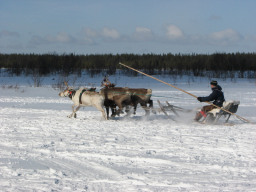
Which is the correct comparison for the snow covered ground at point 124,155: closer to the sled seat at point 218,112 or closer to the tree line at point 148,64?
the sled seat at point 218,112

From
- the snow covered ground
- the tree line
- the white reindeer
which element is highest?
the tree line

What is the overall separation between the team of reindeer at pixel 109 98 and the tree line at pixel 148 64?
25.0 meters

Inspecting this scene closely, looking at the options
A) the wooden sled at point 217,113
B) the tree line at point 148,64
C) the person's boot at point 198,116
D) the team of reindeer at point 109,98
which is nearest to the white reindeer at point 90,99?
the team of reindeer at point 109,98

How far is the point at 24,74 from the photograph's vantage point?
35.7 meters

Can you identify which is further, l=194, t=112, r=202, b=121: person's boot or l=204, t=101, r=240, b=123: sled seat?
l=194, t=112, r=202, b=121: person's boot

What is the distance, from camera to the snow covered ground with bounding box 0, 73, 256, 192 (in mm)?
4730

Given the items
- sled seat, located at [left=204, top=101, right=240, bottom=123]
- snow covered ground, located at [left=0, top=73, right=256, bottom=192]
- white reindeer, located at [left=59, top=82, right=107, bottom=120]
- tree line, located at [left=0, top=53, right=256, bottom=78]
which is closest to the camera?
snow covered ground, located at [left=0, top=73, right=256, bottom=192]

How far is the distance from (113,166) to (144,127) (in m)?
3.98

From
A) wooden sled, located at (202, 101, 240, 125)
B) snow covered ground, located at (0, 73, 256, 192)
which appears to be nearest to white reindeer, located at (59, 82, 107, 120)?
snow covered ground, located at (0, 73, 256, 192)

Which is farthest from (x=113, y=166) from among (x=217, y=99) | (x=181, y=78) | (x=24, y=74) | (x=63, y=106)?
(x=24, y=74)

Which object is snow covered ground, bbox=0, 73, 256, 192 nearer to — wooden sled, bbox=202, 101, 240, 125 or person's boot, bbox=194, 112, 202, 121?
person's boot, bbox=194, 112, 202, 121

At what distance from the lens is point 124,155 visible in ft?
20.3

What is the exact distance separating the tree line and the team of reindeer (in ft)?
82.1

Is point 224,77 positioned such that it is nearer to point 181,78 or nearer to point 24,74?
point 181,78
